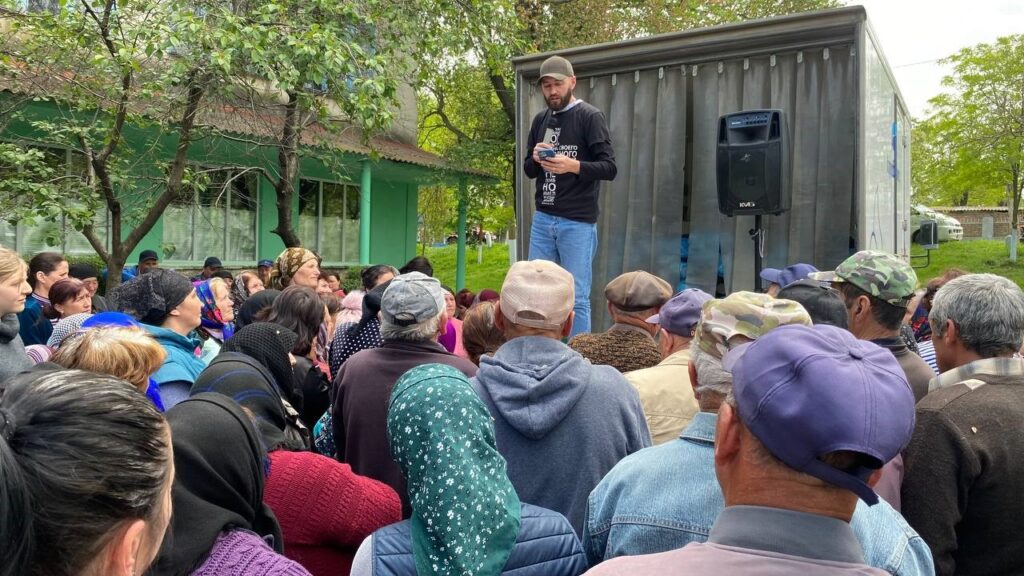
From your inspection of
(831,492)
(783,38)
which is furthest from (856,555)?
(783,38)

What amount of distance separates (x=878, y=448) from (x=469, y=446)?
97 centimetres

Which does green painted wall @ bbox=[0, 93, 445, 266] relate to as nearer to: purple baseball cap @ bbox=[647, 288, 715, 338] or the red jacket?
purple baseball cap @ bbox=[647, 288, 715, 338]

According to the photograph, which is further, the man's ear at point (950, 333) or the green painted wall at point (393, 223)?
the green painted wall at point (393, 223)

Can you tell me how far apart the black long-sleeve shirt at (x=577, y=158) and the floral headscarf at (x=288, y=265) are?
179cm

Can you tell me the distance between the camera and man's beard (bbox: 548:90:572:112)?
19.3 ft

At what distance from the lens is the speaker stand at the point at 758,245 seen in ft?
20.3

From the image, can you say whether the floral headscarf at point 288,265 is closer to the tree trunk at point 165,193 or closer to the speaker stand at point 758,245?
the tree trunk at point 165,193

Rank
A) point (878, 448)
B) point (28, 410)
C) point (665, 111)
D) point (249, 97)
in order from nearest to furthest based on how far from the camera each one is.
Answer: point (878, 448) → point (28, 410) → point (665, 111) → point (249, 97)

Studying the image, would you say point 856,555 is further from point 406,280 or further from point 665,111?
point 665,111

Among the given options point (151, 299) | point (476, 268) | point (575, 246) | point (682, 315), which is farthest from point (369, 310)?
point (476, 268)

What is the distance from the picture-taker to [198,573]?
1798 mm

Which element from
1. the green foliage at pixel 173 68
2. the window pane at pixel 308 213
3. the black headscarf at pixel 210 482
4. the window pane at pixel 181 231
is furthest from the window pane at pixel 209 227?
the black headscarf at pixel 210 482

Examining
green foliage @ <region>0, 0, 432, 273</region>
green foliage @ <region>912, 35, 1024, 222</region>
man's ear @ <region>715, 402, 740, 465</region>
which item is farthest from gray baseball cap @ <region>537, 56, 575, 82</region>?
green foliage @ <region>912, 35, 1024, 222</region>

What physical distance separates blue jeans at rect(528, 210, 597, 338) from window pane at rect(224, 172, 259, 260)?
1106cm
